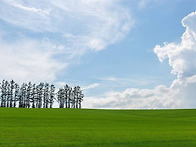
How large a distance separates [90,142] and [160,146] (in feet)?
16.8

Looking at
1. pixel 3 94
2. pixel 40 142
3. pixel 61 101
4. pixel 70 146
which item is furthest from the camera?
pixel 61 101

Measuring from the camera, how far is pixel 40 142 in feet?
63.6

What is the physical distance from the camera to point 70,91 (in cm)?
13375

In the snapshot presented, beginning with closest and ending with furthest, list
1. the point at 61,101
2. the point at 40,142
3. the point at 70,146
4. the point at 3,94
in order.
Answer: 1. the point at 70,146
2. the point at 40,142
3. the point at 3,94
4. the point at 61,101

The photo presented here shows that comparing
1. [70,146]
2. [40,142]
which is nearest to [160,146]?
[70,146]

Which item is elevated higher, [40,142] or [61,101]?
[61,101]

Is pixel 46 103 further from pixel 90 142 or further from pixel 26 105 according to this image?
pixel 90 142

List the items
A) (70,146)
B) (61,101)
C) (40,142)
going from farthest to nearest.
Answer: (61,101) < (40,142) < (70,146)

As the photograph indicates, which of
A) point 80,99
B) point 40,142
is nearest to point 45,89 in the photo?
point 80,99

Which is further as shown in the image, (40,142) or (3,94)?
(3,94)

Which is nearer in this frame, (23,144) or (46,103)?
(23,144)

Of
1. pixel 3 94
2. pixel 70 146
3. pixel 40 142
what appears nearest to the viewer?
pixel 70 146

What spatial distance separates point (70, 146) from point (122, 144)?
3930 millimetres

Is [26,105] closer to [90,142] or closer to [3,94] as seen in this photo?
[3,94]
